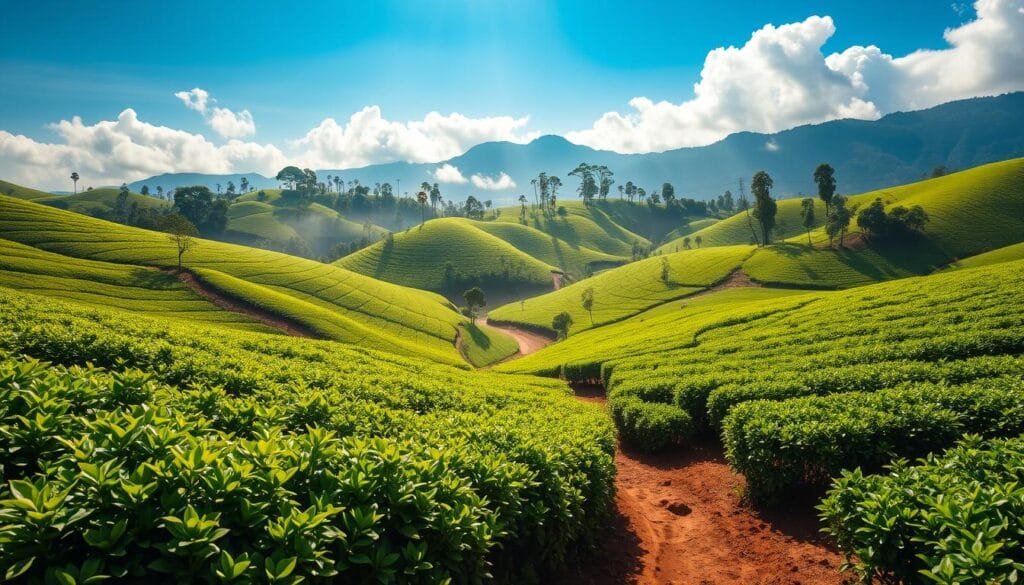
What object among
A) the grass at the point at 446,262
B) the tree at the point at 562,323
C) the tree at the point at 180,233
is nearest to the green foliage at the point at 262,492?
the tree at the point at 180,233

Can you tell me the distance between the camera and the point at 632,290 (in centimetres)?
10700

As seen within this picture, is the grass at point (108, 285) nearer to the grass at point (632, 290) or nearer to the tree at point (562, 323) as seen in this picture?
the tree at point (562, 323)

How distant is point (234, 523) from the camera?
4691 millimetres

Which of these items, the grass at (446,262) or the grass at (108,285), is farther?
the grass at (446,262)

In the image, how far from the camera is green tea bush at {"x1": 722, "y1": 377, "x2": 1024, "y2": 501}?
11367 mm

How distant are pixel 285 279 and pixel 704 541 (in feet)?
253

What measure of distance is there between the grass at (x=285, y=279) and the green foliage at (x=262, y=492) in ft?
158

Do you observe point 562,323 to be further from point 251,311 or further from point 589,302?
point 251,311

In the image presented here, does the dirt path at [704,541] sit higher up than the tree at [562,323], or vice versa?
the dirt path at [704,541]

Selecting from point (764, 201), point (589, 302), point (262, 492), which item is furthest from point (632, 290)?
point (262, 492)

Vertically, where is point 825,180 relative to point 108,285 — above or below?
above

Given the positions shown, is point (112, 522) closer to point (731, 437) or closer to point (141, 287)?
point (731, 437)

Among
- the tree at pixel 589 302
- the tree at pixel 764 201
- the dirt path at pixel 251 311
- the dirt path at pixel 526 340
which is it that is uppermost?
the tree at pixel 764 201

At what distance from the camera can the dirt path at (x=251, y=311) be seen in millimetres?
53562
